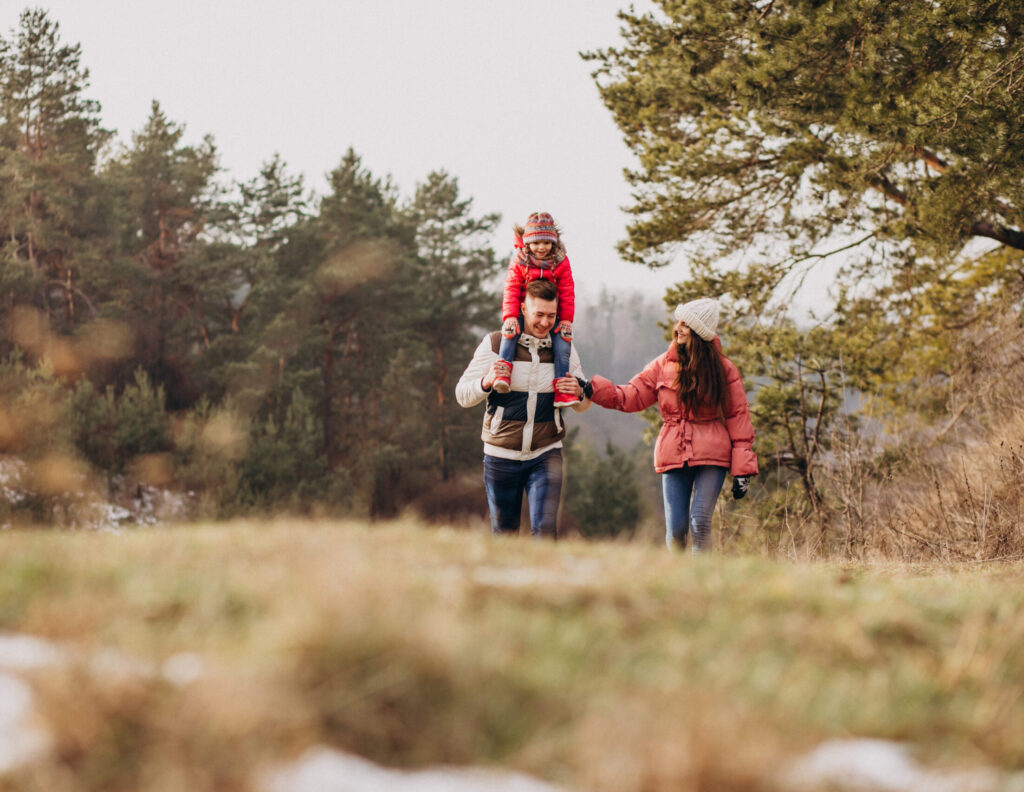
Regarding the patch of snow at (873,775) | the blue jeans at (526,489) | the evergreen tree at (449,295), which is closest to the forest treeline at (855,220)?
the blue jeans at (526,489)

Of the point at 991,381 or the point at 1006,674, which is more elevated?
the point at 991,381

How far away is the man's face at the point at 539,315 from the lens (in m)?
5.82

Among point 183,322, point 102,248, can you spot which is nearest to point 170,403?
point 183,322

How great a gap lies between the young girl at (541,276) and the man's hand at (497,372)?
23cm

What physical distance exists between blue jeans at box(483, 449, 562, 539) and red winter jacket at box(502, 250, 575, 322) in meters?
1.16

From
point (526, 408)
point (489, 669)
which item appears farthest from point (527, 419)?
point (489, 669)

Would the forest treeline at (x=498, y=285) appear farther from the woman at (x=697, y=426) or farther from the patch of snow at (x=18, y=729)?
the patch of snow at (x=18, y=729)

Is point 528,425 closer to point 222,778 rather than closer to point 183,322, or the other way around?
point 222,778

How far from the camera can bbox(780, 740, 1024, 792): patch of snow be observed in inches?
63.4

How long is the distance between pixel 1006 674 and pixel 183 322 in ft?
110

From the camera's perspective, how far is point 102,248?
29656mm

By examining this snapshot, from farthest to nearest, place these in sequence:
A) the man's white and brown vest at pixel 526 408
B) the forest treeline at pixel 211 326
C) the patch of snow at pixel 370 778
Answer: the forest treeline at pixel 211 326, the man's white and brown vest at pixel 526 408, the patch of snow at pixel 370 778

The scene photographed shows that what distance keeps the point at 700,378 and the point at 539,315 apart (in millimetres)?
1306

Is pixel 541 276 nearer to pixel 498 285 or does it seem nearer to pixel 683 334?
pixel 683 334
